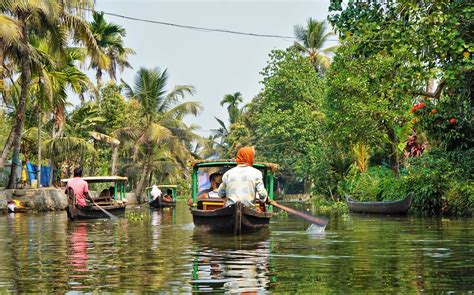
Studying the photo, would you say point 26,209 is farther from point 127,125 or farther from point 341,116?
point 127,125

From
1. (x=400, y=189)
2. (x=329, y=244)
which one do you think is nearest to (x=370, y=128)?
(x=400, y=189)

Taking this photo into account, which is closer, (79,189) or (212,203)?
(212,203)

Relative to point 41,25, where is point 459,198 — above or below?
below

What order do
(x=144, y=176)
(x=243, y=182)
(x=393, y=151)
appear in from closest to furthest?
(x=243, y=182) < (x=393, y=151) < (x=144, y=176)

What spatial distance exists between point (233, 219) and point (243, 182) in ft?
2.08

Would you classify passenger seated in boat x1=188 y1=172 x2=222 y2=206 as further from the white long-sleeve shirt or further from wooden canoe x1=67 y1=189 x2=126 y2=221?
wooden canoe x1=67 y1=189 x2=126 y2=221

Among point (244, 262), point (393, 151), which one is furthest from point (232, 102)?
point (244, 262)

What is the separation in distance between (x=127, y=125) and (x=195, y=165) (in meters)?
29.0

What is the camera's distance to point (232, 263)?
8.50 meters

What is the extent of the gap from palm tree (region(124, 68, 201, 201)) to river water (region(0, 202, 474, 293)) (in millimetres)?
28438

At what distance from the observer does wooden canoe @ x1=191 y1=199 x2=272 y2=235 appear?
1195 centimetres

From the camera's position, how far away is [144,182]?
45.7 meters

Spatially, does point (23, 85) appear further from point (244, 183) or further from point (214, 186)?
point (244, 183)

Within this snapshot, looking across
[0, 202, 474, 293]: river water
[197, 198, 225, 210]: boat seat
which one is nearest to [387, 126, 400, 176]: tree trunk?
[0, 202, 474, 293]: river water
